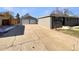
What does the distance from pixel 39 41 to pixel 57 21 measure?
68 cm

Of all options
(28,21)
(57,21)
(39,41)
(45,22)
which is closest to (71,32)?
(57,21)

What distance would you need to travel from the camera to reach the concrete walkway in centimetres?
537

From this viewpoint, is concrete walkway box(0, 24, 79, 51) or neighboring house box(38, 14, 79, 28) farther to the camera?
neighboring house box(38, 14, 79, 28)

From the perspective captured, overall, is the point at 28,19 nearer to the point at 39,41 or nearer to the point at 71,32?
the point at 39,41

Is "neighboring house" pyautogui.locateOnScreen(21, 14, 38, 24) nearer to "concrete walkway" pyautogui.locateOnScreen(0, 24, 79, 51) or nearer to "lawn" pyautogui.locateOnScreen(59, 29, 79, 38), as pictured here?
"concrete walkway" pyautogui.locateOnScreen(0, 24, 79, 51)

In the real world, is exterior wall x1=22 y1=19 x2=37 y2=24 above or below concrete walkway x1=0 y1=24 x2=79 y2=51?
above

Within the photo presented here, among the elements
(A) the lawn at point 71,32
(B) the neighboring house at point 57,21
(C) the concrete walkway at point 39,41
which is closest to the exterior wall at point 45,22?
(B) the neighboring house at point 57,21

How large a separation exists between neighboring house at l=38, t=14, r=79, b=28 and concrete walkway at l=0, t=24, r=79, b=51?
0.14 metres

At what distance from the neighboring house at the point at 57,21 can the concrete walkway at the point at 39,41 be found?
0.44ft

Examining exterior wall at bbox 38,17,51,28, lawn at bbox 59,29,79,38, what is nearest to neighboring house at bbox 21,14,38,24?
exterior wall at bbox 38,17,51,28

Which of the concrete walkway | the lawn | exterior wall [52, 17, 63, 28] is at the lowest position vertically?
the concrete walkway

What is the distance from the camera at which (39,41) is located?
5484mm
